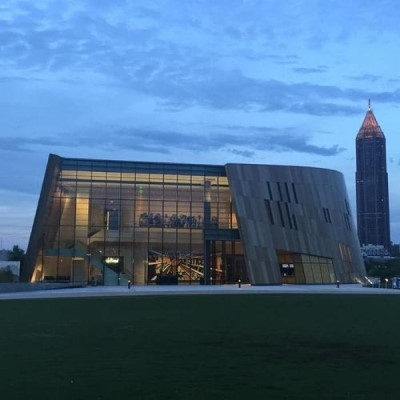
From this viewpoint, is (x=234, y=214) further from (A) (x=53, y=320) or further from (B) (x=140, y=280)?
(A) (x=53, y=320)

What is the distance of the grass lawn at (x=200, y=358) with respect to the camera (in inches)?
344

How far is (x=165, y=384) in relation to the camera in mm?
9117

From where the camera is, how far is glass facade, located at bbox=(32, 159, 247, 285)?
5828cm

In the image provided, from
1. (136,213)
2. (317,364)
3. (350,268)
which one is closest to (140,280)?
(136,213)

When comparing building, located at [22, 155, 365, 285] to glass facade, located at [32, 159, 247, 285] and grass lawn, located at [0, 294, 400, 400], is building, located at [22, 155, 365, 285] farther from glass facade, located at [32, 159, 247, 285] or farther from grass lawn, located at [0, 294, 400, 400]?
grass lawn, located at [0, 294, 400, 400]

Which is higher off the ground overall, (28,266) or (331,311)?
(28,266)

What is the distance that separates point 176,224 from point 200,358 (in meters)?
48.5

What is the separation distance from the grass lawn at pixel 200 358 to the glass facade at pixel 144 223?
38.0 meters

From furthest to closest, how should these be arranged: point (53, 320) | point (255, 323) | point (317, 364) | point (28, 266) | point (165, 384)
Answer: point (28, 266) → point (53, 320) → point (255, 323) → point (317, 364) → point (165, 384)

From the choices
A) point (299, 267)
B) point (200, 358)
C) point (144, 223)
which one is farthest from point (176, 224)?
point (200, 358)

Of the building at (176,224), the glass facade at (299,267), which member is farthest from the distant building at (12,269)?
the glass facade at (299,267)

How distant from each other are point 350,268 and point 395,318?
44581 mm

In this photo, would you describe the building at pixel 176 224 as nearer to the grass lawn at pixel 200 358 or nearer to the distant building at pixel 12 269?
the distant building at pixel 12 269

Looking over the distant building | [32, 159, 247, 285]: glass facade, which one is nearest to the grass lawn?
the distant building
